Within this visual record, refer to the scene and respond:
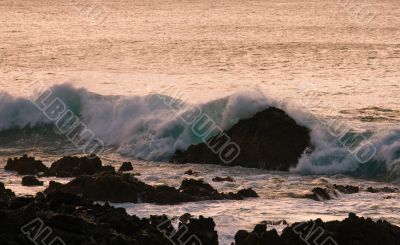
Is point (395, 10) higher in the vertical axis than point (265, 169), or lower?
higher

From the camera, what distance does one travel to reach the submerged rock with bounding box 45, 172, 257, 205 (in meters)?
25.3

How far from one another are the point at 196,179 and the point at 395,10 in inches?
3193

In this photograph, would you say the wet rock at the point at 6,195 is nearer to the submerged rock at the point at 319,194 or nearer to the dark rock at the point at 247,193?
the dark rock at the point at 247,193

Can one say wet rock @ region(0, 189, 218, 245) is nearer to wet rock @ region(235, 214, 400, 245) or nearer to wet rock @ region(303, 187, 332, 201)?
wet rock @ region(235, 214, 400, 245)

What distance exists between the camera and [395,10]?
10725cm

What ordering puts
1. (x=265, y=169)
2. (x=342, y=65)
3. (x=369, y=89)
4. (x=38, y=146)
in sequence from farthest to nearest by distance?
1. (x=342, y=65)
2. (x=369, y=89)
3. (x=38, y=146)
4. (x=265, y=169)

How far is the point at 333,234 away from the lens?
808 inches

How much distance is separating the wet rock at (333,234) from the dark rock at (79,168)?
8.32 metres

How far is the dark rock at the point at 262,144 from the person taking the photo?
3144cm

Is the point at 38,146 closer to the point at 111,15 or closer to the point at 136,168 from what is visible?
the point at 136,168

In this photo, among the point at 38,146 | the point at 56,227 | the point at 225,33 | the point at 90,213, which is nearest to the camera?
the point at 56,227

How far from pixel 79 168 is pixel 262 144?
19.0ft

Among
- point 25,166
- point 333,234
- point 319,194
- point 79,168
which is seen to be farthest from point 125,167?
point 333,234

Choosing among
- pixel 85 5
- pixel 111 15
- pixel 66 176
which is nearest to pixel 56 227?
pixel 66 176
